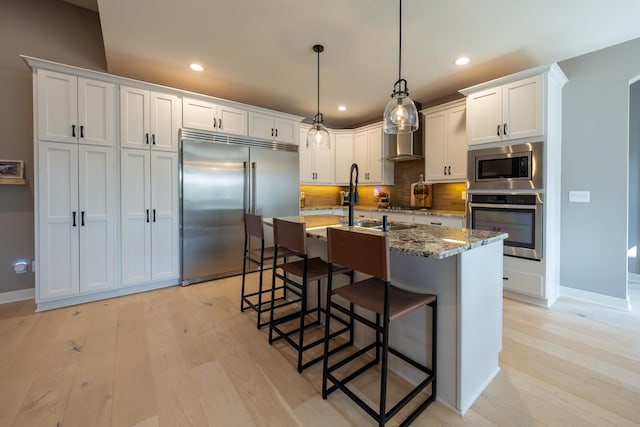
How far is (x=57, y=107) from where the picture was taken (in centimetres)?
266

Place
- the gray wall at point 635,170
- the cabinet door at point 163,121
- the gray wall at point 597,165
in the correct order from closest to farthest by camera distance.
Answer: the gray wall at point 597,165
the cabinet door at point 163,121
the gray wall at point 635,170

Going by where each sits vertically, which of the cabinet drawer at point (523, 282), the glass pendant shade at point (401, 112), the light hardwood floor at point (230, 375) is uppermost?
the glass pendant shade at point (401, 112)

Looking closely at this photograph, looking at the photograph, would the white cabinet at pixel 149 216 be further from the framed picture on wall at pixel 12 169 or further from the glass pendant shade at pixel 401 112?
the glass pendant shade at pixel 401 112

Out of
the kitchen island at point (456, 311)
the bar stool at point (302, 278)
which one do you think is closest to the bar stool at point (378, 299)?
the kitchen island at point (456, 311)

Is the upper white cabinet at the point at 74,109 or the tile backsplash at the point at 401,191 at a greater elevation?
the upper white cabinet at the point at 74,109

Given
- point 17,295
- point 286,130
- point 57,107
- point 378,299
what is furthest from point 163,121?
point 378,299

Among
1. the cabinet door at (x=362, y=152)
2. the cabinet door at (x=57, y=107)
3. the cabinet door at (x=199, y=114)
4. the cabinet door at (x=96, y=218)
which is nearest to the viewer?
the cabinet door at (x=57, y=107)

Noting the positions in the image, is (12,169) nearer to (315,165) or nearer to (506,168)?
(315,165)

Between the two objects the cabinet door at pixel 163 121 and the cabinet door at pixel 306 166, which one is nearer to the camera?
the cabinet door at pixel 163 121

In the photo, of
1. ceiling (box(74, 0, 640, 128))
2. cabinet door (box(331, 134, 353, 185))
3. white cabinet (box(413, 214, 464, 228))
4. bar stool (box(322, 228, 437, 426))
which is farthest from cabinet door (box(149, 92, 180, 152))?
white cabinet (box(413, 214, 464, 228))

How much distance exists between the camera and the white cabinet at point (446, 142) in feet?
12.0

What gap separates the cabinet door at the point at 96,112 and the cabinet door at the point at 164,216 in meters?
0.47

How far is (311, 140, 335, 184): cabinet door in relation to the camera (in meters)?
5.03

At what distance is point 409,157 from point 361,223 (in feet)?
7.54
